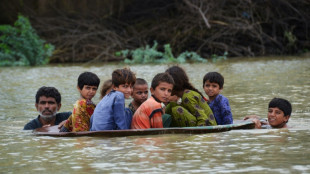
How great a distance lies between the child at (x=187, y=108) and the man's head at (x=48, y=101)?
4.82ft

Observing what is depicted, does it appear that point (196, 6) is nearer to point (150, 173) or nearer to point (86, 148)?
point (86, 148)

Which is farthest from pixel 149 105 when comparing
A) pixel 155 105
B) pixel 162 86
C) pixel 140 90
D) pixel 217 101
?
pixel 217 101

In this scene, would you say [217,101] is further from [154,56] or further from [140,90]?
[154,56]

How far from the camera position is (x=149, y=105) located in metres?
6.40

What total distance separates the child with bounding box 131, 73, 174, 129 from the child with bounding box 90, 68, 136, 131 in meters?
0.19

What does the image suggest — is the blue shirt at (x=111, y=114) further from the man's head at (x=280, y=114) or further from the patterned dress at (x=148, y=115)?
the man's head at (x=280, y=114)

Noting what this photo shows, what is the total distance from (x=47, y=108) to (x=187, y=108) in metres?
1.82

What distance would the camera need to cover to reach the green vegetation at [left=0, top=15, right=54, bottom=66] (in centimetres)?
2041

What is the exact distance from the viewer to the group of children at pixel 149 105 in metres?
6.44

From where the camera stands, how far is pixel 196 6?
65.2 feet

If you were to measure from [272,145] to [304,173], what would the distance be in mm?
1323

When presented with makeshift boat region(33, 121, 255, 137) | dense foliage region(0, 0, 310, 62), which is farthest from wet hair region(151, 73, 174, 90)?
dense foliage region(0, 0, 310, 62)

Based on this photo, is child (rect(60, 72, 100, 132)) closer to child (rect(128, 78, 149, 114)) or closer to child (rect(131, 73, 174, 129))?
child (rect(128, 78, 149, 114))

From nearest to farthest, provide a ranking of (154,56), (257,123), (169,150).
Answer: (169,150) → (257,123) → (154,56)
